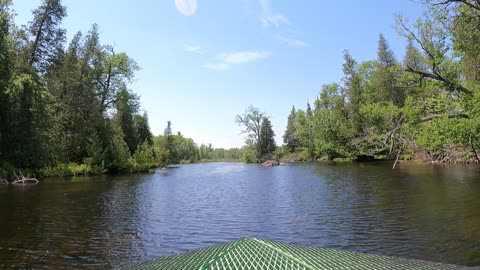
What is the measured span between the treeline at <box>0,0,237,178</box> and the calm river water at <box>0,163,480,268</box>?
1450cm

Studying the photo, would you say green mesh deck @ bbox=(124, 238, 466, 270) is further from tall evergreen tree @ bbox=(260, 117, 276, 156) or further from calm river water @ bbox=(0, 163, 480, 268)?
tall evergreen tree @ bbox=(260, 117, 276, 156)

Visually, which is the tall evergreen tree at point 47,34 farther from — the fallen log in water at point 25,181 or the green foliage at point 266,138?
the green foliage at point 266,138

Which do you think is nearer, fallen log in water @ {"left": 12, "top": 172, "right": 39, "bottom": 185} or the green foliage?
fallen log in water @ {"left": 12, "top": 172, "right": 39, "bottom": 185}

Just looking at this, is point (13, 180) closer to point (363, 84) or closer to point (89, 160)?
point (89, 160)

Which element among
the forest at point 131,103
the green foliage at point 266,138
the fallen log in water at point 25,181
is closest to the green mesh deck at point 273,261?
the forest at point 131,103

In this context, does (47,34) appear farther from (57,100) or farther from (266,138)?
(266,138)

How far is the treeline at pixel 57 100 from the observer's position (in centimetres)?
3562

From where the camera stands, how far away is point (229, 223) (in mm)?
15391

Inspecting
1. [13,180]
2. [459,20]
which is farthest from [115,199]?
[459,20]

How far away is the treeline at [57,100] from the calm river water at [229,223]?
14.5m

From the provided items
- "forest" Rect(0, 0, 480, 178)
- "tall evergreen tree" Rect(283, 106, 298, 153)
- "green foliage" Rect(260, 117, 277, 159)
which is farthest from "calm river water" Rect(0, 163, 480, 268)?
"tall evergreen tree" Rect(283, 106, 298, 153)

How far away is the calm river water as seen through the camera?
10.7 meters

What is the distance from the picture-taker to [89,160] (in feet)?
143

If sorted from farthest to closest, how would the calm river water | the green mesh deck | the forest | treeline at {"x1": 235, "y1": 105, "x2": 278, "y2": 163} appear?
treeline at {"x1": 235, "y1": 105, "x2": 278, "y2": 163}
the forest
the calm river water
the green mesh deck
